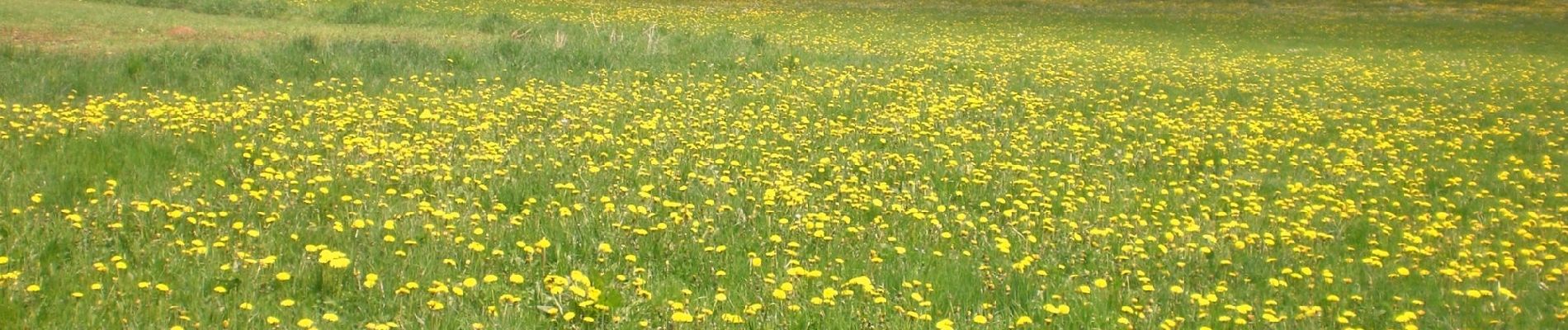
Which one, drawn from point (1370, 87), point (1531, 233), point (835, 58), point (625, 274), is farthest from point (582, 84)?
point (1370, 87)

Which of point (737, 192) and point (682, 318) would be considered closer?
point (682, 318)

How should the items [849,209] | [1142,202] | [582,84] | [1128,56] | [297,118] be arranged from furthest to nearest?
1. [1128,56]
2. [582,84]
3. [297,118]
4. [1142,202]
5. [849,209]

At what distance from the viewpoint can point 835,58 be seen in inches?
677

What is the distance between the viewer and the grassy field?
5.70m

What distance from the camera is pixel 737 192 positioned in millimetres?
7812

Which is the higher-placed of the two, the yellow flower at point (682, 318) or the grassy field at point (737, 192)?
the yellow flower at point (682, 318)

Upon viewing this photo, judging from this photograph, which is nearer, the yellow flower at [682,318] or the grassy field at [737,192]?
the yellow flower at [682,318]

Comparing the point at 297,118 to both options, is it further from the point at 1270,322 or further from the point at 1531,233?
the point at 1531,233

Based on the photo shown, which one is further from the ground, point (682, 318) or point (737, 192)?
point (682, 318)

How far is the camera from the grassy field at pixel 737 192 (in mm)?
5699

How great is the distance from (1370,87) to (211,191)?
47.7 ft

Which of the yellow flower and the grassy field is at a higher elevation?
the yellow flower

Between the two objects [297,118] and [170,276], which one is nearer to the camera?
[170,276]

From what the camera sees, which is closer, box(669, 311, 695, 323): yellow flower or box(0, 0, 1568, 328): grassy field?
box(669, 311, 695, 323): yellow flower
